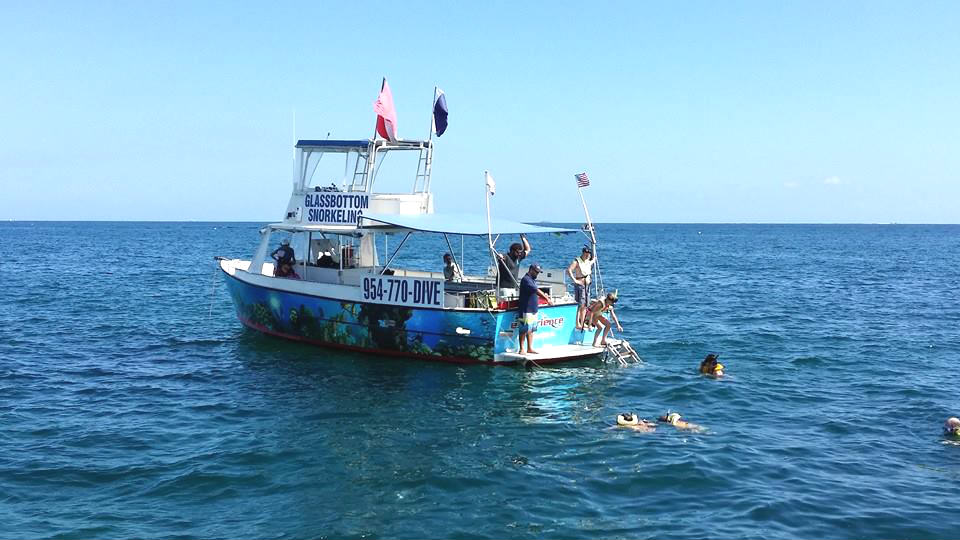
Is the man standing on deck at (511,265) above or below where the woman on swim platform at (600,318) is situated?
above

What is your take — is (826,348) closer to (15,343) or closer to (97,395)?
(97,395)

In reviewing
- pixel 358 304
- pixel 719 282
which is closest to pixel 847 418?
pixel 358 304

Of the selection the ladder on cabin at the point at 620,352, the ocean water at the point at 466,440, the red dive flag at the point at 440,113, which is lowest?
the ocean water at the point at 466,440

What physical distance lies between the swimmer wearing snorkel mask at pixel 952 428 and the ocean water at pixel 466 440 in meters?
0.23

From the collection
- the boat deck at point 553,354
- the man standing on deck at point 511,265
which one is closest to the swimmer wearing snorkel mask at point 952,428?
the boat deck at point 553,354

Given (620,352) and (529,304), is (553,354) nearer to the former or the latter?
(529,304)

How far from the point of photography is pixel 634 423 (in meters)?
13.4

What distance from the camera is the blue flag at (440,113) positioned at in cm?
2008

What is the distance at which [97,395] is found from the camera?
15.5 m

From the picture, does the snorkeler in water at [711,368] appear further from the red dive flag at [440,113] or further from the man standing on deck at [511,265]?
the red dive flag at [440,113]

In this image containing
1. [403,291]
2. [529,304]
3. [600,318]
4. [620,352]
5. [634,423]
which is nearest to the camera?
[634,423]

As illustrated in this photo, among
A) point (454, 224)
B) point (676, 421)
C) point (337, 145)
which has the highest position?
point (337, 145)

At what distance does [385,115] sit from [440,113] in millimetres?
1424

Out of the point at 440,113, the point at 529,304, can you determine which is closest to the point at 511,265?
the point at 529,304
